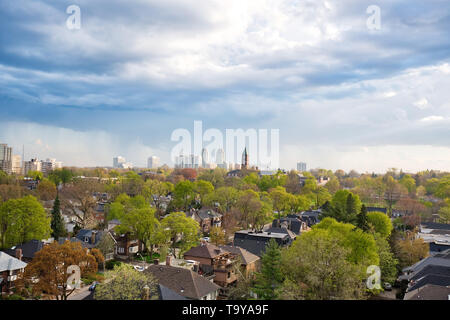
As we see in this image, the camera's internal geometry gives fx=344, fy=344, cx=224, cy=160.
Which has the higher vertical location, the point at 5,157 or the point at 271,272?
the point at 5,157

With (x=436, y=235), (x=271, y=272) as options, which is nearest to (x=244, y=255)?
(x=271, y=272)

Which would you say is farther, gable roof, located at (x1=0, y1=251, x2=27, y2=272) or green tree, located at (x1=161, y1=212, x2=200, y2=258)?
green tree, located at (x1=161, y1=212, x2=200, y2=258)

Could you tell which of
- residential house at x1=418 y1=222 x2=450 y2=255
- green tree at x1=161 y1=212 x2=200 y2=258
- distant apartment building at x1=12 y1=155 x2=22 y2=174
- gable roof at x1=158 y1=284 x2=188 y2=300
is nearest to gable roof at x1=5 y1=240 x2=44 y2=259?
green tree at x1=161 y1=212 x2=200 y2=258

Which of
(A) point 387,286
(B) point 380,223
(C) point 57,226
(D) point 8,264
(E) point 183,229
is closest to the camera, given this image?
(D) point 8,264

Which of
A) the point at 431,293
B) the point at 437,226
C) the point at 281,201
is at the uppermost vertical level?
the point at 281,201

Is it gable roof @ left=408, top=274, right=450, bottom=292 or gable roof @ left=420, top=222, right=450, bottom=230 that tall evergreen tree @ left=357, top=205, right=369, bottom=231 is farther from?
gable roof @ left=420, top=222, right=450, bottom=230

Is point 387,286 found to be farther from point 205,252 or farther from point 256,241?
point 205,252
